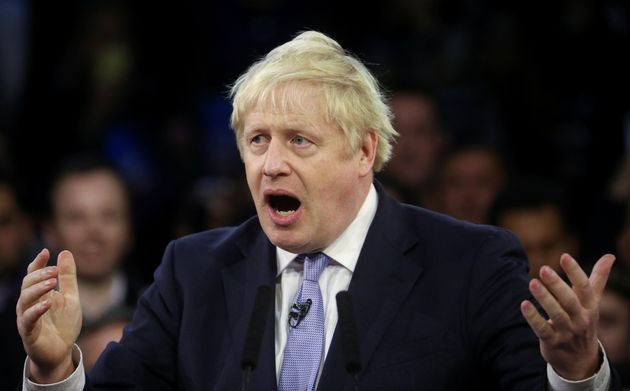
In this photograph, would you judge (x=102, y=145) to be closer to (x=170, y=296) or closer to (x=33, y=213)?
(x=33, y=213)

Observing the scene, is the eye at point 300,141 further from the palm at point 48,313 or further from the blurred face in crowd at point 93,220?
the blurred face in crowd at point 93,220

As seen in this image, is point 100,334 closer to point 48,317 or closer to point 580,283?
point 48,317

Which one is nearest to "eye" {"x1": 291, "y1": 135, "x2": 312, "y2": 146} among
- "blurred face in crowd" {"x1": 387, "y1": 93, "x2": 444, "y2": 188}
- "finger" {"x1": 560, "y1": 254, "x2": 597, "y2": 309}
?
"finger" {"x1": 560, "y1": 254, "x2": 597, "y2": 309}

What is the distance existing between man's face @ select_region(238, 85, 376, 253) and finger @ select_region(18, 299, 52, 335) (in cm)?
54

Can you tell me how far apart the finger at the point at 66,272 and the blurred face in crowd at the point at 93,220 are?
8.67 feet

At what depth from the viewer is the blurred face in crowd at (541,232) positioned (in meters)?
5.13

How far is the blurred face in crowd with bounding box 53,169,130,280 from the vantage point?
18.5 ft

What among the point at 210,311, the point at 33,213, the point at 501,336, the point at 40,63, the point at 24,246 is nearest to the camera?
the point at 501,336

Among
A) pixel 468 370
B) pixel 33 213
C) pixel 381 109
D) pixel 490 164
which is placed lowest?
pixel 33 213

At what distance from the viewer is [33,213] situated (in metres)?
6.86

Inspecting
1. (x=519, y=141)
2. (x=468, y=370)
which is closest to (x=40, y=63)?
(x=519, y=141)

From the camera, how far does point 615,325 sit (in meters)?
4.81

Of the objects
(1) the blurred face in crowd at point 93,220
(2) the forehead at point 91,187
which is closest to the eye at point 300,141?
(1) the blurred face in crowd at point 93,220

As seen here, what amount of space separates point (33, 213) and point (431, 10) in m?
2.33
